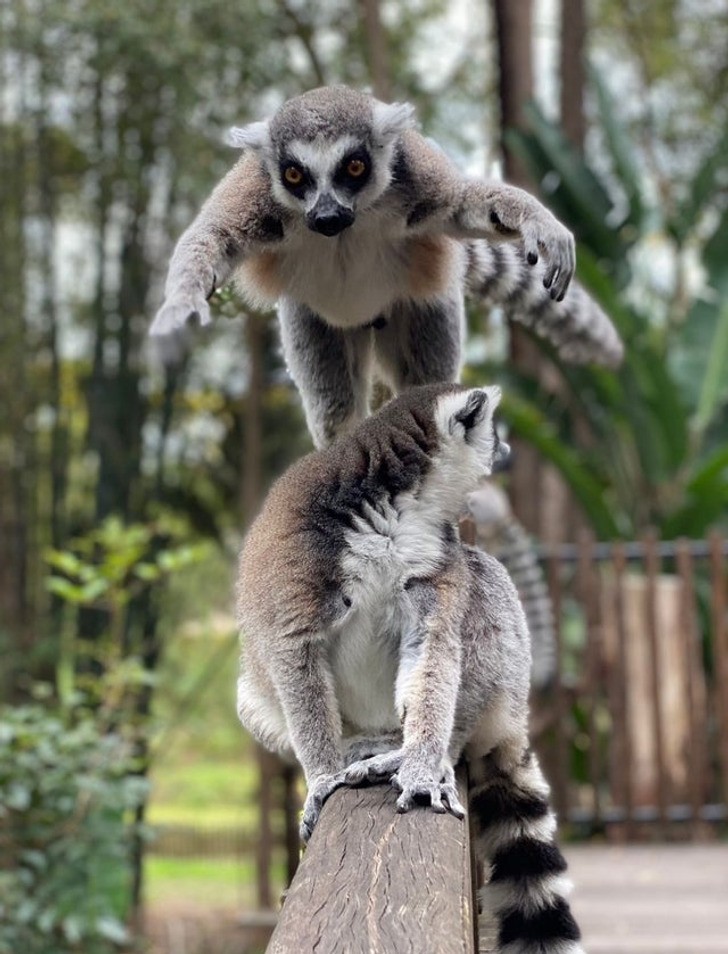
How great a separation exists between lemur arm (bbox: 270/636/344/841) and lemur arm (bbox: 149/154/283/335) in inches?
28.2

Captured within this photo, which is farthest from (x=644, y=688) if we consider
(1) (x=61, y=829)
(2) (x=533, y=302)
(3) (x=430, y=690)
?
(3) (x=430, y=690)

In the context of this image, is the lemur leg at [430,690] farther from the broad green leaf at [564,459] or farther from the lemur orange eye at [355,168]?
the broad green leaf at [564,459]

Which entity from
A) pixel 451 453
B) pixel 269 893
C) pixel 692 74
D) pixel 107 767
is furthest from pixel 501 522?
pixel 692 74

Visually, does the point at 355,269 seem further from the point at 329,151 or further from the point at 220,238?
the point at 220,238

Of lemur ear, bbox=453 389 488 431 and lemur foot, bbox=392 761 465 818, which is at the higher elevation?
lemur ear, bbox=453 389 488 431

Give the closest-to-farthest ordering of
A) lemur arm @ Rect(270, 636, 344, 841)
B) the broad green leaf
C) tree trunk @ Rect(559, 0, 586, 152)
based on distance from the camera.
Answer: lemur arm @ Rect(270, 636, 344, 841)
the broad green leaf
tree trunk @ Rect(559, 0, 586, 152)

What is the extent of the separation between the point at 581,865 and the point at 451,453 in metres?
4.28

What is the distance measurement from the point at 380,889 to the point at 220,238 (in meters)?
1.54

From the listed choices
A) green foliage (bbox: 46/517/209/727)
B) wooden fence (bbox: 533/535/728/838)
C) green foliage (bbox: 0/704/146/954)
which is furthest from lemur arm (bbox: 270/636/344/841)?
wooden fence (bbox: 533/535/728/838)

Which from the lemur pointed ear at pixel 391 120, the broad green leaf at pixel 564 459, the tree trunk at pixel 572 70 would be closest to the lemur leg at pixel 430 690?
the lemur pointed ear at pixel 391 120

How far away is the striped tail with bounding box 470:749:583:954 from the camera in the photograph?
2.71 meters

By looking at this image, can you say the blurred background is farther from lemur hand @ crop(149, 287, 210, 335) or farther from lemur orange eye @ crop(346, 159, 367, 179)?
lemur hand @ crop(149, 287, 210, 335)

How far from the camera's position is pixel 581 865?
6.53 metres

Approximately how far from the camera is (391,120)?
123 inches
